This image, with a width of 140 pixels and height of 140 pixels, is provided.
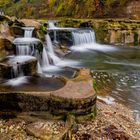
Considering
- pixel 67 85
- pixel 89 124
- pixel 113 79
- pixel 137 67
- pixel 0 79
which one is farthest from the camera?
pixel 137 67

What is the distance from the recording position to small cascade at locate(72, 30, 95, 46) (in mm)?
25600

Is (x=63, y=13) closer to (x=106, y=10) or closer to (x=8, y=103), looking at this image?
(x=106, y=10)

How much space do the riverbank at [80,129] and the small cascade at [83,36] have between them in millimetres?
16873

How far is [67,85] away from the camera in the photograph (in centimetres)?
951

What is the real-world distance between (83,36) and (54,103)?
60.0 ft

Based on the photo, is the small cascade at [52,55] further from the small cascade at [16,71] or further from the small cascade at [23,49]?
the small cascade at [16,71]

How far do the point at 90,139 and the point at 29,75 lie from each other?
17.3ft

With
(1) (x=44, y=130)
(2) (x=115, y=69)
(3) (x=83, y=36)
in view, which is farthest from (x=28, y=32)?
(1) (x=44, y=130)

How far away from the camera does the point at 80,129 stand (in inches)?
317

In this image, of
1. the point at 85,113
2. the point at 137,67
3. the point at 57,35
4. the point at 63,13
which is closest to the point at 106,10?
the point at 63,13

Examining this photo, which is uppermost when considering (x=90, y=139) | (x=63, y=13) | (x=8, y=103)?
(x=63, y=13)

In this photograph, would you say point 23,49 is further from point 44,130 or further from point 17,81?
→ point 44,130

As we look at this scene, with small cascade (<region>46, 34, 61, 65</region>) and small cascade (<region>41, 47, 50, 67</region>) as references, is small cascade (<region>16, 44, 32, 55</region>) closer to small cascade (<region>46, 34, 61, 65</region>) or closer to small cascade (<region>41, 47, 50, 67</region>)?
small cascade (<region>41, 47, 50, 67</region>)

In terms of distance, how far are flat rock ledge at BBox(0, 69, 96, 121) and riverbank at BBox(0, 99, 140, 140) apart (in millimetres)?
305
